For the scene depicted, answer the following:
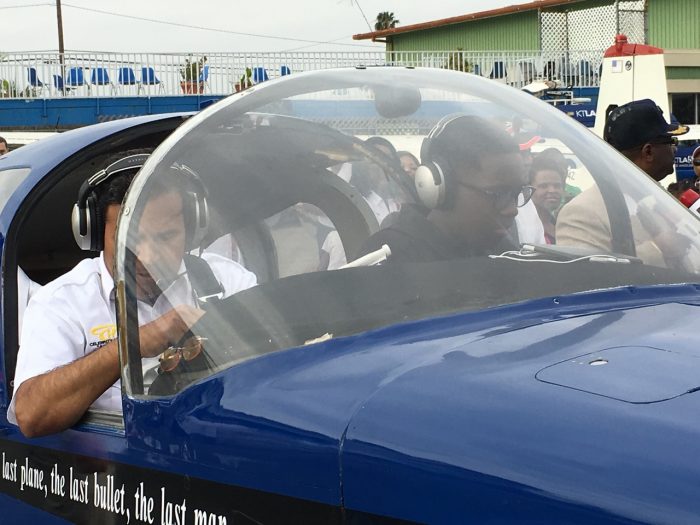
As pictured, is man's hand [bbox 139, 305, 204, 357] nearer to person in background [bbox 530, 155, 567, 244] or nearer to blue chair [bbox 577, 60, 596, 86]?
person in background [bbox 530, 155, 567, 244]

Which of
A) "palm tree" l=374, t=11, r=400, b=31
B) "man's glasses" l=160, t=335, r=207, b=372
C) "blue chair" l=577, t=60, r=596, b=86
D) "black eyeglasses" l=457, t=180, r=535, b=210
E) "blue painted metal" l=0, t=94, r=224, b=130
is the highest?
"palm tree" l=374, t=11, r=400, b=31

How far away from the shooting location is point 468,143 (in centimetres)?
247

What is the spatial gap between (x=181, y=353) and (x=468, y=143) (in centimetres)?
80

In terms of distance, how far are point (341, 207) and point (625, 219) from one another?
666 mm

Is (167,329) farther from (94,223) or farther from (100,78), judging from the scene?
(100,78)

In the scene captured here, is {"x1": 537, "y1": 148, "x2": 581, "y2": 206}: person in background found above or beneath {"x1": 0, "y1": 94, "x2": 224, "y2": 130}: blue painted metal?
beneath

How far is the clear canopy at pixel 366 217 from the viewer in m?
2.18

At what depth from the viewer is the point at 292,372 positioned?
1967 millimetres

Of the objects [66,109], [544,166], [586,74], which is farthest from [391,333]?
[586,74]

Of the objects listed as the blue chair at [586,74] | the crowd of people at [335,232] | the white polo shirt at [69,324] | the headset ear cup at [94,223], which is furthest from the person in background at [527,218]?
the blue chair at [586,74]

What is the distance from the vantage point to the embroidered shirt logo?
2.87m

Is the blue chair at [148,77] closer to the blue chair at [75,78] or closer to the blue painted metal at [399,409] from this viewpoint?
the blue chair at [75,78]

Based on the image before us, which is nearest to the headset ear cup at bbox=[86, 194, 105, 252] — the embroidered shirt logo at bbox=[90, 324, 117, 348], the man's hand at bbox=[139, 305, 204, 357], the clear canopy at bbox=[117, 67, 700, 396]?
the embroidered shirt logo at bbox=[90, 324, 117, 348]

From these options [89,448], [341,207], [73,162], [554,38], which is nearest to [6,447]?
[89,448]
